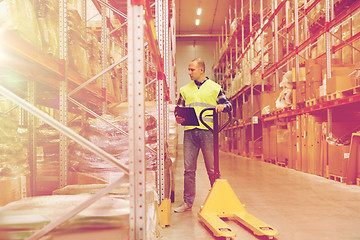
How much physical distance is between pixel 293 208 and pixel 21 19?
349 centimetres

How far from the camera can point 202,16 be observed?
19.1 metres

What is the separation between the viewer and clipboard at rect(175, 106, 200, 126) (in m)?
3.53

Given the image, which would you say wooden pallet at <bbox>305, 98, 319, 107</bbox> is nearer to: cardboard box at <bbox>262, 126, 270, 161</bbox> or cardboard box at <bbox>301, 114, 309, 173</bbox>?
cardboard box at <bbox>301, 114, 309, 173</bbox>

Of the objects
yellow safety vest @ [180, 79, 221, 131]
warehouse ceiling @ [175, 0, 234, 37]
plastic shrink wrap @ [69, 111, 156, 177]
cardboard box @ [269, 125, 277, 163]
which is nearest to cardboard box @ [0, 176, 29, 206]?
plastic shrink wrap @ [69, 111, 156, 177]

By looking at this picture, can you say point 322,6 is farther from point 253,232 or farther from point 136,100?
point 136,100

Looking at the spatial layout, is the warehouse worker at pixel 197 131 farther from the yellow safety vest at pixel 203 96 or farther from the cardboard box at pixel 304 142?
the cardboard box at pixel 304 142

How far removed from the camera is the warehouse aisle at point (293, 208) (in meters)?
2.91

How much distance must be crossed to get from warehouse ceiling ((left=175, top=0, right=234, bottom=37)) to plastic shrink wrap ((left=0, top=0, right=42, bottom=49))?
15230 mm

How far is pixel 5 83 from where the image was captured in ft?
11.6

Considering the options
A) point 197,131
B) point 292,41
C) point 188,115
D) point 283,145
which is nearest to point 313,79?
point 283,145

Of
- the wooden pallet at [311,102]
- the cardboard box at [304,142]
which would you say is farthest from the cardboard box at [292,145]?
the wooden pallet at [311,102]

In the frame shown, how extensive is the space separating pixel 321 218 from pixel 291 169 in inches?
189

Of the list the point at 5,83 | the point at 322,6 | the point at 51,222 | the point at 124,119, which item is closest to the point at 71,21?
the point at 5,83

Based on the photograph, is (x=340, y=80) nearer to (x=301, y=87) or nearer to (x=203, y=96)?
(x=301, y=87)
